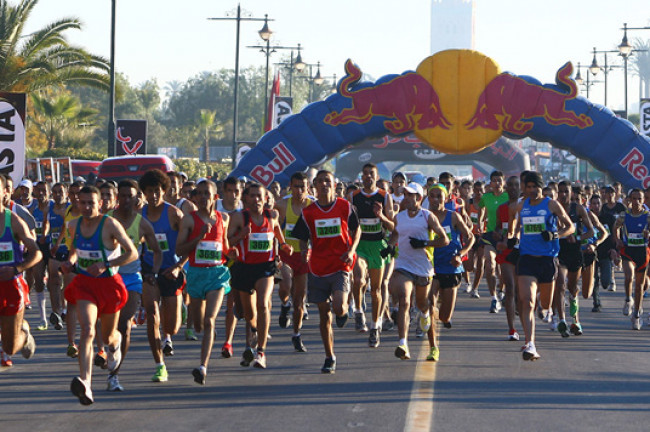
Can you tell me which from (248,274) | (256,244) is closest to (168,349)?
(248,274)

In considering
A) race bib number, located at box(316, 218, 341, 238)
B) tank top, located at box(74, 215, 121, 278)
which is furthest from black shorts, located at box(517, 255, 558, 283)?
tank top, located at box(74, 215, 121, 278)

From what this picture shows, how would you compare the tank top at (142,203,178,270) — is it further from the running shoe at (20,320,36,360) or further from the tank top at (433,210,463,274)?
the tank top at (433,210,463,274)

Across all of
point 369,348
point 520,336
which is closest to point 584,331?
point 520,336

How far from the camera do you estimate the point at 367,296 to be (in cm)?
1967

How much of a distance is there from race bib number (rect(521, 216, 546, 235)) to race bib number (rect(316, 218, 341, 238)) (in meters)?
Result: 2.20

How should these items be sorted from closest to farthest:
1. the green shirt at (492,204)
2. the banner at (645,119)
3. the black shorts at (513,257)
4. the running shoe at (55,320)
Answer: the black shorts at (513,257) < the running shoe at (55,320) < the green shirt at (492,204) < the banner at (645,119)

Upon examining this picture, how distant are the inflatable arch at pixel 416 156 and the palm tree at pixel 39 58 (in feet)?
74.2

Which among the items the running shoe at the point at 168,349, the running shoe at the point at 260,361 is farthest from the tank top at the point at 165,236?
the running shoe at the point at 168,349

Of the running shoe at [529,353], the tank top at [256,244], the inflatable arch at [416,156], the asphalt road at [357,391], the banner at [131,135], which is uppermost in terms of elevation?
the inflatable arch at [416,156]

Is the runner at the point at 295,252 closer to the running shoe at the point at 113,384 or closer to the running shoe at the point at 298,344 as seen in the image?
the running shoe at the point at 298,344

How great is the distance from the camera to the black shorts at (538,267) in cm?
1155

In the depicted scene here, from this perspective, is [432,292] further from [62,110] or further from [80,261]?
[62,110]

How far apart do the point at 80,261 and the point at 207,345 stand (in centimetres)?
135

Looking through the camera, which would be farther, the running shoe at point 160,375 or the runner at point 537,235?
the runner at point 537,235
